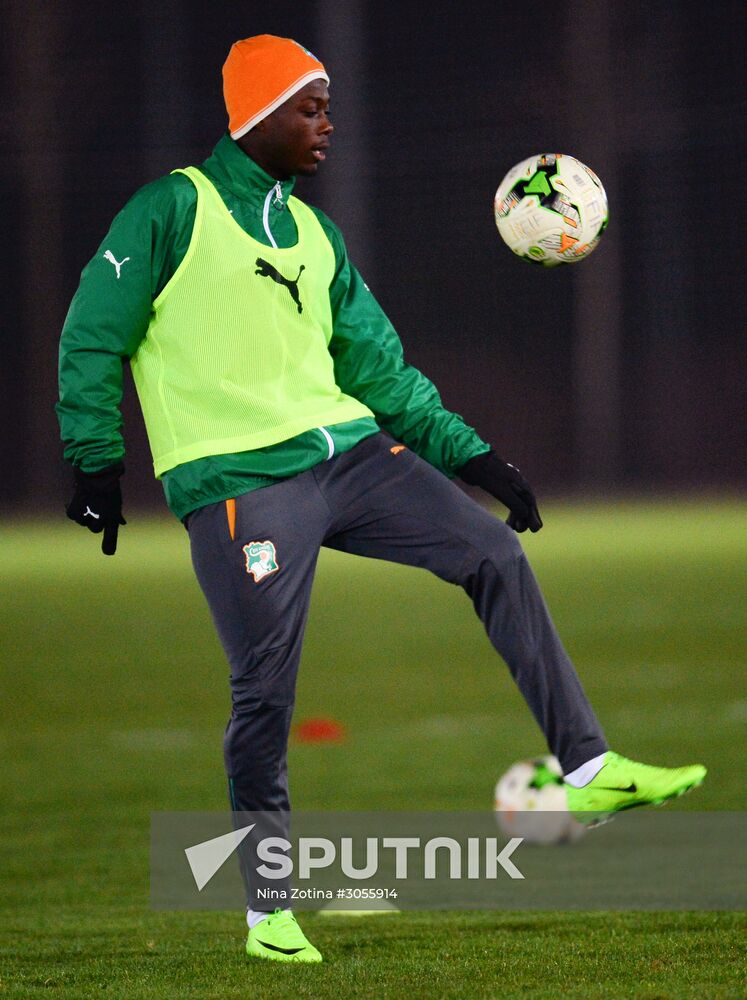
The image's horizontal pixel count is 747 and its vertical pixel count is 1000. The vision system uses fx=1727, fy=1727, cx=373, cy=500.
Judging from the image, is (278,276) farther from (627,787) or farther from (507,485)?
(627,787)

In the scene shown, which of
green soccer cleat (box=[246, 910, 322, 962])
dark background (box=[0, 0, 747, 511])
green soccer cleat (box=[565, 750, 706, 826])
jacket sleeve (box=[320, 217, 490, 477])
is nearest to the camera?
green soccer cleat (box=[565, 750, 706, 826])

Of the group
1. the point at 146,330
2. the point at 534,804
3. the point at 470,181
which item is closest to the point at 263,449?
the point at 146,330

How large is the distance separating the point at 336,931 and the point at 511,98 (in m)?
13.9

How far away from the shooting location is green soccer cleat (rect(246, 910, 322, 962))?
3787mm

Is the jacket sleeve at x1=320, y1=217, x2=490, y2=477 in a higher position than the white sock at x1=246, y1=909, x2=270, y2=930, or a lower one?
higher

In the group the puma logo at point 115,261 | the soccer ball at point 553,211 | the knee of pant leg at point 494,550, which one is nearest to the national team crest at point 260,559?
the knee of pant leg at point 494,550

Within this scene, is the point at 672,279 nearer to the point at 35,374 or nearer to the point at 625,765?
the point at 35,374

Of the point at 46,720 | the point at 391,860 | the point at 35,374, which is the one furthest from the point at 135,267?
the point at 35,374

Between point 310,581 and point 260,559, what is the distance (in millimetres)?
149

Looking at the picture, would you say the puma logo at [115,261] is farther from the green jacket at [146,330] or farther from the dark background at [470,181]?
the dark background at [470,181]

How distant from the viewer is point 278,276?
3.84m

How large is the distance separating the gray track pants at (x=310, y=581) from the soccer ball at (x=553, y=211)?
807 mm
